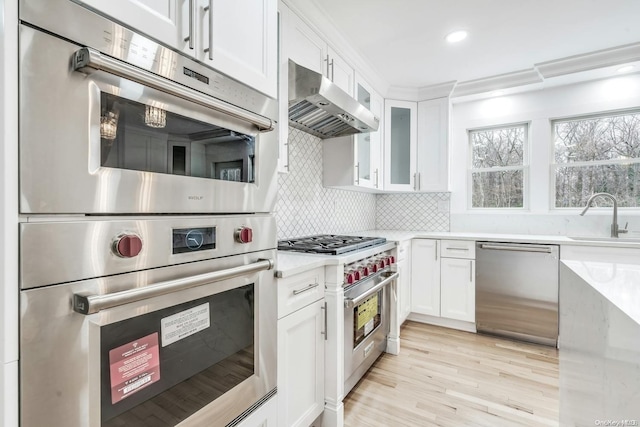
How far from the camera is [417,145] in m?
3.42

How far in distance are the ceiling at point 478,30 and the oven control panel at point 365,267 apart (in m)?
1.67

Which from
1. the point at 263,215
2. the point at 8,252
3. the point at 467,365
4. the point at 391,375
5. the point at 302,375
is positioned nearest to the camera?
the point at 8,252

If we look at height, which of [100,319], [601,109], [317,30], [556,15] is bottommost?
[100,319]

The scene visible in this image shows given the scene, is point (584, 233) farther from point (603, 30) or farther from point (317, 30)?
point (317, 30)

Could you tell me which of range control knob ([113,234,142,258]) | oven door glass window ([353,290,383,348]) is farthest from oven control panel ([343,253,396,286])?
range control knob ([113,234,142,258])

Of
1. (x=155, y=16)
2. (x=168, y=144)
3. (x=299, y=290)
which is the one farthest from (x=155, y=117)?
(x=299, y=290)

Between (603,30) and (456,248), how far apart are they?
6.58 ft

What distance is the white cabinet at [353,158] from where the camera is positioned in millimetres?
2643

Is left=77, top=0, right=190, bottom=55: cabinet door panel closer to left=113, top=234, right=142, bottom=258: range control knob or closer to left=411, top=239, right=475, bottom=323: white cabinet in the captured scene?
left=113, top=234, right=142, bottom=258: range control knob

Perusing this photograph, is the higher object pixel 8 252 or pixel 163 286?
pixel 8 252

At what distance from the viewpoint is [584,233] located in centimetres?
305

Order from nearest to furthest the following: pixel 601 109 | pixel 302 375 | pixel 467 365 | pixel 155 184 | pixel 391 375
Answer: pixel 155 184 → pixel 302 375 → pixel 391 375 → pixel 467 365 → pixel 601 109

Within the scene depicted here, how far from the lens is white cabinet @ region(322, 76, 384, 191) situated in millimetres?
2643

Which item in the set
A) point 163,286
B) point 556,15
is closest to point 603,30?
point 556,15
